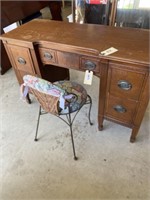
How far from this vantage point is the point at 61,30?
1307mm

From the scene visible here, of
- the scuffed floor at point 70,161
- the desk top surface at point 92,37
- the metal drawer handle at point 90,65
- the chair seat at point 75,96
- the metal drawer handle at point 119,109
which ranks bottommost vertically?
the scuffed floor at point 70,161

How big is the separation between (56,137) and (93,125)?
1.23 feet

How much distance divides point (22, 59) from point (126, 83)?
2.95 feet

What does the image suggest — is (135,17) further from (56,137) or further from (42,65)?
(56,137)

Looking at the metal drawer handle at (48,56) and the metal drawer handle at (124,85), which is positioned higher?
the metal drawer handle at (48,56)

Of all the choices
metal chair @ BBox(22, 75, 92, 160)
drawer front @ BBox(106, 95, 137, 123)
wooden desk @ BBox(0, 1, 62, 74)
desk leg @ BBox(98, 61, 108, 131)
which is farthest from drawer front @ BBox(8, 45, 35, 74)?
wooden desk @ BBox(0, 1, 62, 74)

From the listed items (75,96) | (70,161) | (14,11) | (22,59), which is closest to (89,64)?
(75,96)

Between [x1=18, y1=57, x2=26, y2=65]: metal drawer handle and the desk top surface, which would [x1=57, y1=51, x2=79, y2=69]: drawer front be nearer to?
the desk top surface

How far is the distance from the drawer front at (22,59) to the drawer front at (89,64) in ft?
1.52

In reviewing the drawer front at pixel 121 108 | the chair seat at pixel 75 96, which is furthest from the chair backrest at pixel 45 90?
the drawer front at pixel 121 108

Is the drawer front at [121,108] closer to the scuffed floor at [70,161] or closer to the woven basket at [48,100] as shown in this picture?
the scuffed floor at [70,161]

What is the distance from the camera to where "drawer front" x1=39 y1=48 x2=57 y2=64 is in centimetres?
120

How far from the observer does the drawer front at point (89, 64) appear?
3.54 feet

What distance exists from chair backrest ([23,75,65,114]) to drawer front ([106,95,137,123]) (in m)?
0.44
